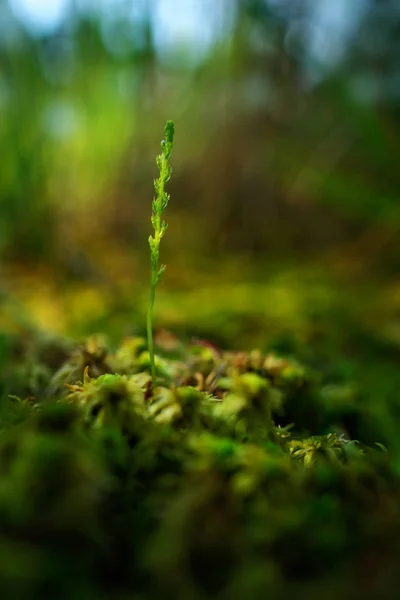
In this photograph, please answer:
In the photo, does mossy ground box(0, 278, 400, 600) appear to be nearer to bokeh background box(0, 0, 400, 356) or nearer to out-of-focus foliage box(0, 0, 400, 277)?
bokeh background box(0, 0, 400, 356)

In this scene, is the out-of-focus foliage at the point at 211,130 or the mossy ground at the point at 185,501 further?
the out-of-focus foliage at the point at 211,130

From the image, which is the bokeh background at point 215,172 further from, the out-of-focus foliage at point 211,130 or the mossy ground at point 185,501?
the mossy ground at point 185,501

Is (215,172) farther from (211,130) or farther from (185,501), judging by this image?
(185,501)

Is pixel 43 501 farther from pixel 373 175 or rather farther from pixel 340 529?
pixel 373 175

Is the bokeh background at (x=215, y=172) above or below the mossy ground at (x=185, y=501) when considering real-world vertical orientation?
above

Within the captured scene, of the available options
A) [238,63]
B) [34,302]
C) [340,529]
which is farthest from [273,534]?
[238,63]

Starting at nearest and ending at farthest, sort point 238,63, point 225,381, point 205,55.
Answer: point 225,381
point 205,55
point 238,63

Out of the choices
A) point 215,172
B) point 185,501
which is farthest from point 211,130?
point 185,501

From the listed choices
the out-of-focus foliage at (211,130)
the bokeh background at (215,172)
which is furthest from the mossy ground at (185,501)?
the out-of-focus foliage at (211,130)
